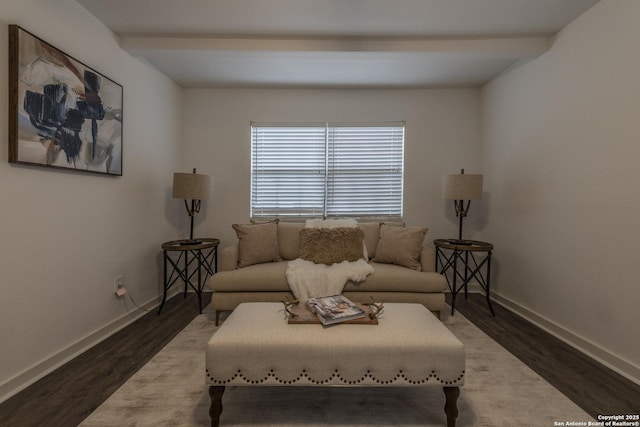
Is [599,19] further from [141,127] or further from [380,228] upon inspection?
[141,127]

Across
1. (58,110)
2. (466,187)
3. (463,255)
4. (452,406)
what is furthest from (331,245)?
(58,110)

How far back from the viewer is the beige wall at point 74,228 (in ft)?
5.63

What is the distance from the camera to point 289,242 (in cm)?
314

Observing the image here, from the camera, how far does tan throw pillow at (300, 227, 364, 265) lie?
282 cm

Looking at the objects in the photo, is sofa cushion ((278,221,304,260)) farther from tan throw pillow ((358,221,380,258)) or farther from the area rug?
the area rug

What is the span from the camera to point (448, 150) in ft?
12.3

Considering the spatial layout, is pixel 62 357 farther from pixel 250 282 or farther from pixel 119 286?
pixel 250 282

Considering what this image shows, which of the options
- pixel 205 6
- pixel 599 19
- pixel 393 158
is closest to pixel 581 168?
pixel 599 19

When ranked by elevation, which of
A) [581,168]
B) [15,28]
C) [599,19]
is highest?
[599,19]

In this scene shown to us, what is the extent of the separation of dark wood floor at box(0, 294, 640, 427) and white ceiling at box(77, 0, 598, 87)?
2.54m

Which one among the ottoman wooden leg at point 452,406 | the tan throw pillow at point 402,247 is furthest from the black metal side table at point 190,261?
the ottoman wooden leg at point 452,406

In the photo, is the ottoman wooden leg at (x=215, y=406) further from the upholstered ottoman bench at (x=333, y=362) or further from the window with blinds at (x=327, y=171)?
the window with blinds at (x=327, y=171)

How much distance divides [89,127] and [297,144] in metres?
2.16

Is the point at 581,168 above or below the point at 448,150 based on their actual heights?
below
